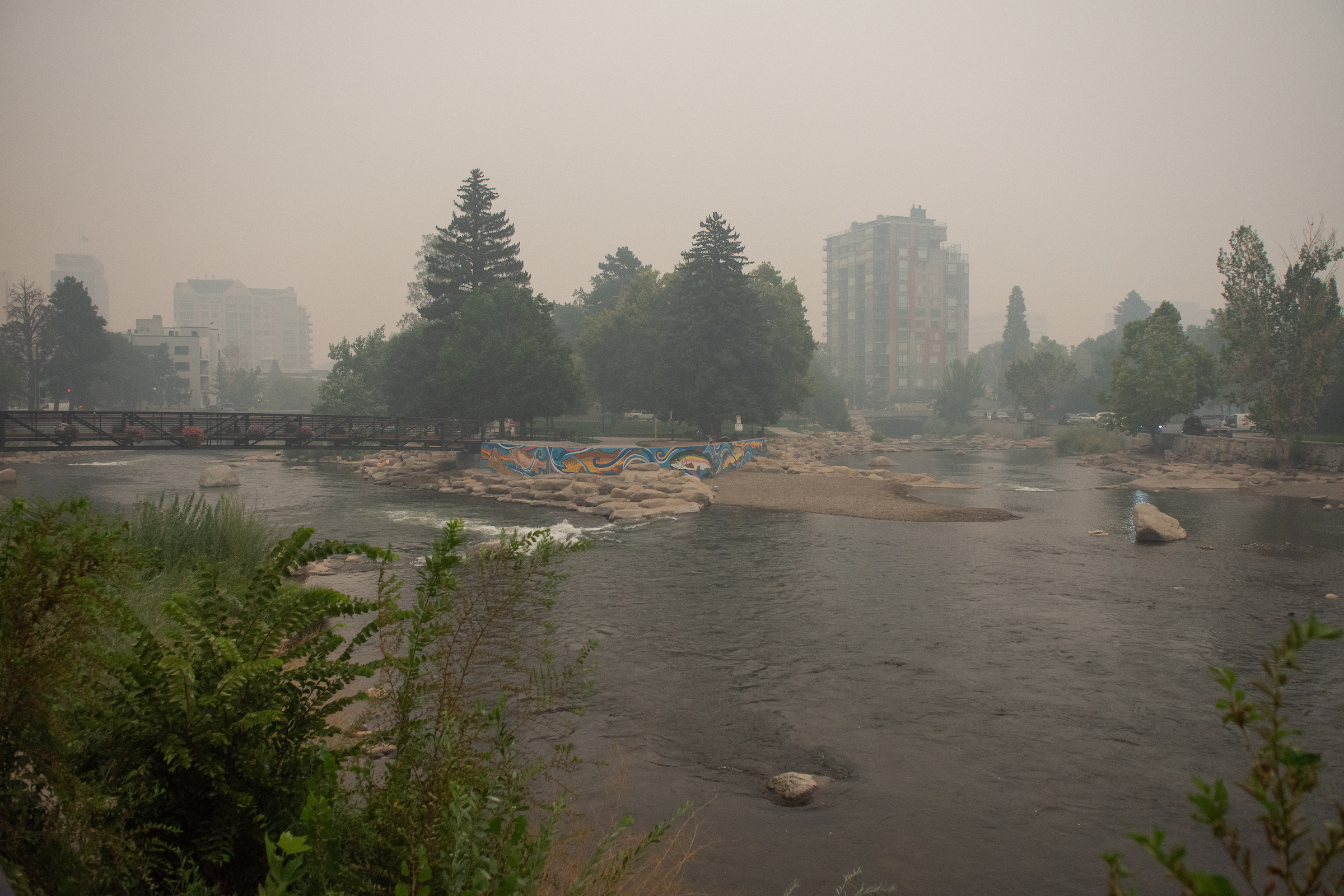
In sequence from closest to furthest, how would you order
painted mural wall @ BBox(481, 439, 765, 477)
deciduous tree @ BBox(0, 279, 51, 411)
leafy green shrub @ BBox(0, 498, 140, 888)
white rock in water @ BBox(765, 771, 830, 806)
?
leafy green shrub @ BBox(0, 498, 140, 888) → white rock in water @ BBox(765, 771, 830, 806) → painted mural wall @ BBox(481, 439, 765, 477) → deciduous tree @ BBox(0, 279, 51, 411)

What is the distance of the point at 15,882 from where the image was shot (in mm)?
2904

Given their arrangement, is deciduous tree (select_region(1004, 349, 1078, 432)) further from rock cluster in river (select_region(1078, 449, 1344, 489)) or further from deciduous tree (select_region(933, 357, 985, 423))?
rock cluster in river (select_region(1078, 449, 1344, 489))

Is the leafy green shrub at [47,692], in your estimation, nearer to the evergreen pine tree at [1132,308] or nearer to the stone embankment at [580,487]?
the stone embankment at [580,487]

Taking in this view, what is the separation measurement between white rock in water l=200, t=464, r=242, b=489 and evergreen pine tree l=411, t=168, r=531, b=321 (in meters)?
23.3

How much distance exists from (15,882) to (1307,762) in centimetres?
393

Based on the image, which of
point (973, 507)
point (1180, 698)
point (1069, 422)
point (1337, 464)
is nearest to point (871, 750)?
point (1180, 698)

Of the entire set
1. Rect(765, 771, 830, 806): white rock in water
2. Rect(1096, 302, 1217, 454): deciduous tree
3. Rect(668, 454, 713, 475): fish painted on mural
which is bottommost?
Rect(765, 771, 830, 806): white rock in water

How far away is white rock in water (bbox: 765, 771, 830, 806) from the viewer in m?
8.22

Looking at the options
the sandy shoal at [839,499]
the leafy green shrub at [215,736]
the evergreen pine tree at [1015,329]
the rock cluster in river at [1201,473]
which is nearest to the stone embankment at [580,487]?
the sandy shoal at [839,499]

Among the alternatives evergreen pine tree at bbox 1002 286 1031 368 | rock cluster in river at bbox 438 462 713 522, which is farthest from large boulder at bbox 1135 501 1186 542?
evergreen pine tree at bbox 1002 286 1031 368

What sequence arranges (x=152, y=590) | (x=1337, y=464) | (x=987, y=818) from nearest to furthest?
(x=987, y=818), (x=152, y=590), (x=1337, y=464)

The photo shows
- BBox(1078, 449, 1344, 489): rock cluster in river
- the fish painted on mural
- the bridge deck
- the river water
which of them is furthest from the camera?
the fish painted on mural

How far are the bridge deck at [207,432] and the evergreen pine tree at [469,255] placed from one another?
10549mm

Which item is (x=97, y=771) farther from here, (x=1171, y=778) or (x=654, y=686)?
(x=1171, y=778)
